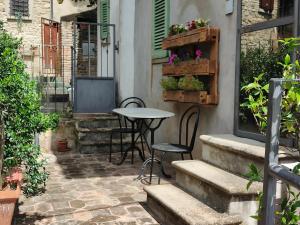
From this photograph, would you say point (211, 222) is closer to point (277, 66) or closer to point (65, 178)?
point (277, 66)

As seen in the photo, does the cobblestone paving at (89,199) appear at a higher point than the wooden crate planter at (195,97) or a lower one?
lower

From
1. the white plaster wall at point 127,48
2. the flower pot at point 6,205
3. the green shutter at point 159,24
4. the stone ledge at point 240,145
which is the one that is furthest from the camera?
the white plaster wall at point 127,48

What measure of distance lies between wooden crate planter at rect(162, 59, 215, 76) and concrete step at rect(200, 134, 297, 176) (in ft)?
2.79

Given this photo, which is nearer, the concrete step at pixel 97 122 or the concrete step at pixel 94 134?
the concrete step at pixel 94 134

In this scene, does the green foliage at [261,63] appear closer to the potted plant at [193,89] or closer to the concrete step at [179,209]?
the potted plant at [193,89]

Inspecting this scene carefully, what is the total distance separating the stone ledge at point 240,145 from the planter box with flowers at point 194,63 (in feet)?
2.26

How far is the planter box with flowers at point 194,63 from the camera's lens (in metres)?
4.37

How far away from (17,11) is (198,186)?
14.5 metres

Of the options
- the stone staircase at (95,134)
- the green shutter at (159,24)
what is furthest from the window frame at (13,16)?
the green shutter at (159,24)

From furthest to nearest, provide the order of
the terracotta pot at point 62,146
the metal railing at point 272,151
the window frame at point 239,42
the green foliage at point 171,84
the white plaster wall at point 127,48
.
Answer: the white plaster wall at point 127,48 < the terracotta pot at point 62,146 < the green foliage at point 171,84 < the window frame at point 239,42 < the metal railing at point 272,151

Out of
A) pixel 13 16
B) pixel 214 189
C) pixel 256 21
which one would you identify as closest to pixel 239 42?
pixel 256 21

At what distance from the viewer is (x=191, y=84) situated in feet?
14.7

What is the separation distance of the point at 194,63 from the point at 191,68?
0.09m

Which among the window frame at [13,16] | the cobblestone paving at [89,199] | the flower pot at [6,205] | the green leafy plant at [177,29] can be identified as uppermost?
the window frame at [13,16]
